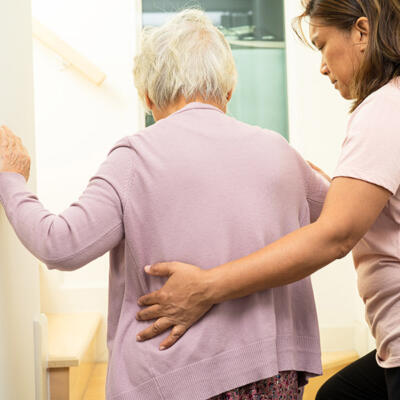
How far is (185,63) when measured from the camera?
117 centimetres

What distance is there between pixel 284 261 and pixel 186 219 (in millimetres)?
194

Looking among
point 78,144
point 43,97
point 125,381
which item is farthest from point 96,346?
point 125,381

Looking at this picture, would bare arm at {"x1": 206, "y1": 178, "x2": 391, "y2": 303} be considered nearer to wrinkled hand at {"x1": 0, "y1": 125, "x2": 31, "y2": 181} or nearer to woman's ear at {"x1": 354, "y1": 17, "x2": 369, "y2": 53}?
woman's ear at {"x1": 354, "y1": 17, "x2": 369, "y2": 53}

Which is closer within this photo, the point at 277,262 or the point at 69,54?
the point at 277,262

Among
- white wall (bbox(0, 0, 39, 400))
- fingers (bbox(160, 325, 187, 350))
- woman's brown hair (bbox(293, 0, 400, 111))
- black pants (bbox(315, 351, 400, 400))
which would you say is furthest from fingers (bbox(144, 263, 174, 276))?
black pants (bbox(315, 351, 400, 400))

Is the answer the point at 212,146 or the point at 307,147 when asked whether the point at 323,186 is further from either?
the point at 307,147

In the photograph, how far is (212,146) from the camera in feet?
3.62

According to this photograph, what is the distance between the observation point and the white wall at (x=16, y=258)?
1315 mm

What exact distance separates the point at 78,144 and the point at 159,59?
1973mm

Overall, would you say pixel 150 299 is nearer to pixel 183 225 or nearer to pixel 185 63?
pixel 183 225

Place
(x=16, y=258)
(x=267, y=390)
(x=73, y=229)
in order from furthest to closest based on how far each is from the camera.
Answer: (x=16, y=258)
(x=267, y=390)
(x=73, y=229)

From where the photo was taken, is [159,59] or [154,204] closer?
[154,204]

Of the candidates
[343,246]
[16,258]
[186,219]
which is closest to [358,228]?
[343,246]

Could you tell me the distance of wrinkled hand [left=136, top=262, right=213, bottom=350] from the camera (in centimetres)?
107
